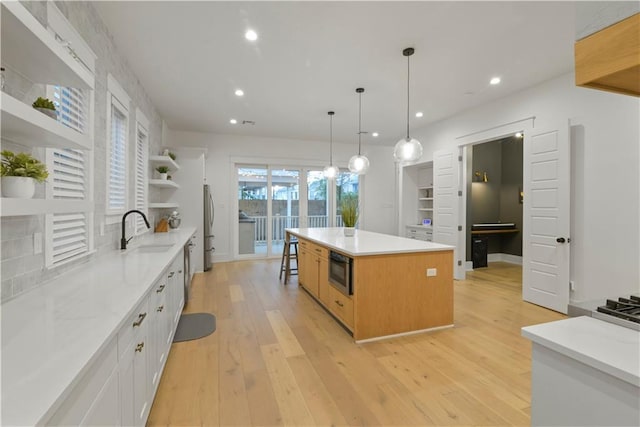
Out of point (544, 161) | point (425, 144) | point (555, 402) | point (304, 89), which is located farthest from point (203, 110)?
point (555, 402)

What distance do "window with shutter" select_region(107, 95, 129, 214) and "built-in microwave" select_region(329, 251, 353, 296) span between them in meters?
2.26

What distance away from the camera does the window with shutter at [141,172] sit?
3.98 meters

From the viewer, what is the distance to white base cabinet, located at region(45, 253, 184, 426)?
0.91 m

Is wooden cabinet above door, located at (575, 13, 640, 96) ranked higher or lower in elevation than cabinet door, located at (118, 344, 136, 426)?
higher

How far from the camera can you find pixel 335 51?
3137 millimetres

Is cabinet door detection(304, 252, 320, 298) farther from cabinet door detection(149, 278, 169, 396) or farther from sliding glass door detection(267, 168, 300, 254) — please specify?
sliding glass door detection(267, 168, 300, 254)

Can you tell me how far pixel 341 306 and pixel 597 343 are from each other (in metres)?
2.43

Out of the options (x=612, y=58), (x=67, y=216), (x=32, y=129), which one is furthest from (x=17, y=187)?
(x=612, y=58)

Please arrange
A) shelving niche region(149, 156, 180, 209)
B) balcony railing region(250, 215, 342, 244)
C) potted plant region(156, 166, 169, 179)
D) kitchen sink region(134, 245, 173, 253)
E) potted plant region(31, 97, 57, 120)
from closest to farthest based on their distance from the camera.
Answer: potted plant region(31, 97, 57, 120) → kitchen sink region(134, 245, 173, 253) → shelving niche region(149, 156, 180, 209) → potted plant region(156, 166, 169, 179) → balcony railing region(250, 215, 342, 244)

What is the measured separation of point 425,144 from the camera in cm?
625

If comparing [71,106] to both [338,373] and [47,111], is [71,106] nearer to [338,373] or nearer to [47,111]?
[47,111]

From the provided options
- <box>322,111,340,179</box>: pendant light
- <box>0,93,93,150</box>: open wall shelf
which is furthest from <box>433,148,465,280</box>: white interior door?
<box>0,93,93,150</box>: open wall shelf

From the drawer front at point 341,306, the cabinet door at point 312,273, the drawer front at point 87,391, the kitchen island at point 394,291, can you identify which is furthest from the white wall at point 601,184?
the drawer front at point 87,391

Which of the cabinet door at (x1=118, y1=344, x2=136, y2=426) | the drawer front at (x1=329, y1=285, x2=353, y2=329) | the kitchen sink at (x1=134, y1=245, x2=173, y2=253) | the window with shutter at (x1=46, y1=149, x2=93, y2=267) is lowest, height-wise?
the drawer front at (x1=329, y1=285, x2=353, y2=329)
